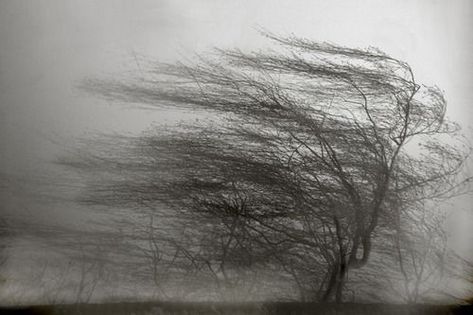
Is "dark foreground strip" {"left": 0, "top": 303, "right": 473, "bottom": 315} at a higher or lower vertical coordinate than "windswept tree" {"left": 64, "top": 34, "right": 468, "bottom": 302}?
lower

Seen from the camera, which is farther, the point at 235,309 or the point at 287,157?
the point at 287,157

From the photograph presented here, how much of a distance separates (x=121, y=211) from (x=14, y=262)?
42 centimetres

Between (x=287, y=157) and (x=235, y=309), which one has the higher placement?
(x=287, y=157)

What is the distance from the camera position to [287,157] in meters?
2.41

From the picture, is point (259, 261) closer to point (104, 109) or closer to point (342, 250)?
point (342, 250)

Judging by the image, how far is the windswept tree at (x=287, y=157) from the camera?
2221 mm

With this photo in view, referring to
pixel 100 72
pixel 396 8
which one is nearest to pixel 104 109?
pixel 100 72

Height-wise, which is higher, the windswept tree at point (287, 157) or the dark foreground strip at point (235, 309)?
the windswept tree at point (287, 157)

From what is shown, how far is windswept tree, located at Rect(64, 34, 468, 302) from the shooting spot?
A: 222 cm

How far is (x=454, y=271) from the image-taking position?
8.59 ft

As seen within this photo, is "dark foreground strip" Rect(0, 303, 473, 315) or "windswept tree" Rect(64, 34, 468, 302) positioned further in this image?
"windswept tree" Rect(64, 34, 468, 302)

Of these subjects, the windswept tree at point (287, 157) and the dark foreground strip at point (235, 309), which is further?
the windswept tree at point (287, 157)

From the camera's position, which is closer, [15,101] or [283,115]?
[15,101]

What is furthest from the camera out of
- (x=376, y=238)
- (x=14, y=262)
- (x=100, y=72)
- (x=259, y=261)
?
(x=376, y=238)
